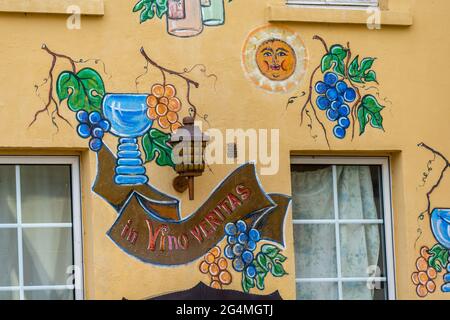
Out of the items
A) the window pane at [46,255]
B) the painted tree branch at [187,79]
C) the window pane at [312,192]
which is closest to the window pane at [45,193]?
the window pane at [46,255]

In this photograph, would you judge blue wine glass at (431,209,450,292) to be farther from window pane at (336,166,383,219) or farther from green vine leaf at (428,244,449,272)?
window pane at (336,166,383,219)

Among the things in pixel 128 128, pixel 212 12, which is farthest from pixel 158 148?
pixel 212 12

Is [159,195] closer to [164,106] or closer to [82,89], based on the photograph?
[164,106]

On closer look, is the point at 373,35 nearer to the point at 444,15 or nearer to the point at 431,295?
the point at 444,15

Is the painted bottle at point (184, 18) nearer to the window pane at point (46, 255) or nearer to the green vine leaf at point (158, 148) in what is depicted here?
the green vine leaf at point (158, 148)

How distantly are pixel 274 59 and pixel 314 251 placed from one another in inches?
58.5

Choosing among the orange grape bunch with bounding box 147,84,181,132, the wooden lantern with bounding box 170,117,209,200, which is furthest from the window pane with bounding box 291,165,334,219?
the orange grape bunch with bounding box 147,84,181,132

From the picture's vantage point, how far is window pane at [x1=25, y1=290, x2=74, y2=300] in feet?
31.5

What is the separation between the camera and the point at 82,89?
963cm

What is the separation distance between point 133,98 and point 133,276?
50.6 inches

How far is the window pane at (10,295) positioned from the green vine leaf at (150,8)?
216 centimetres
